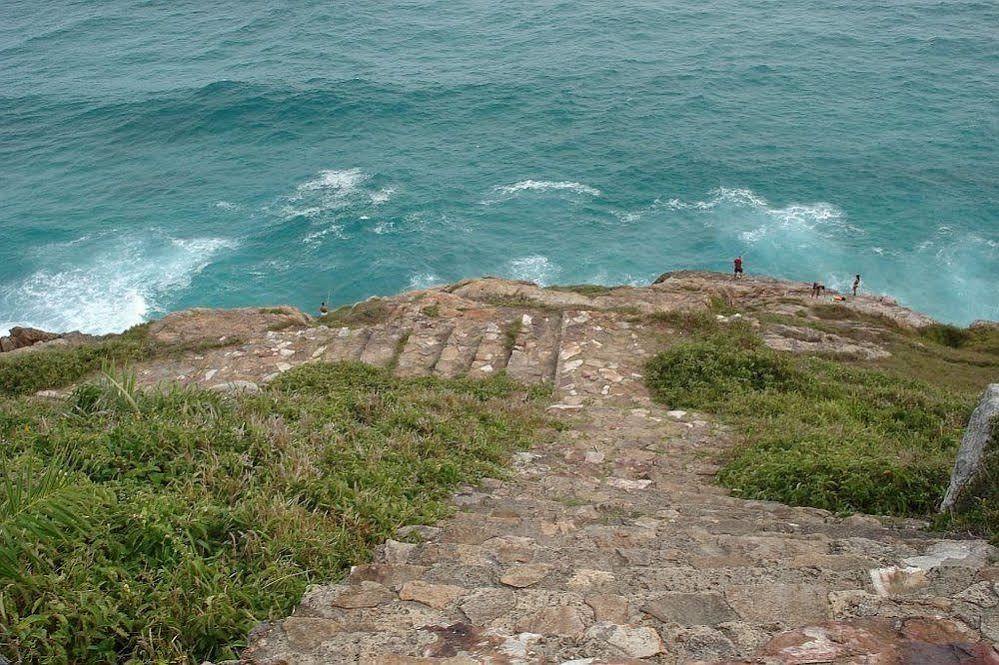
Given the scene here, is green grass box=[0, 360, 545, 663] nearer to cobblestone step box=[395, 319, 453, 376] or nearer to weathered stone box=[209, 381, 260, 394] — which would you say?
weathered stone box=[209, 381, 260, 394]

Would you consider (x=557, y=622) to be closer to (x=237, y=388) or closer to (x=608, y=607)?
(x=608, y=607)

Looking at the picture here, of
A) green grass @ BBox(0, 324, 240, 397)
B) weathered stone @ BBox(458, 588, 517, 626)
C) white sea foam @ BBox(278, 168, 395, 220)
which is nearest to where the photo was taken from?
weathered stone @ BBox(458, 588, 517, 626)

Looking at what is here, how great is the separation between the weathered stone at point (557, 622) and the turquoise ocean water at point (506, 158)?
31700 millimetres

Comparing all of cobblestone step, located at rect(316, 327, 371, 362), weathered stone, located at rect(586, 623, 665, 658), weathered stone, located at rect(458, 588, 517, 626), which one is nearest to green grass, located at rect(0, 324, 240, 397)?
cobblestone step, located at rect(316, 327, 371, 362)

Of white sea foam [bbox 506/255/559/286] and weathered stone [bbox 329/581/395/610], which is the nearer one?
weathered stone [bbox 329/581/395/610]

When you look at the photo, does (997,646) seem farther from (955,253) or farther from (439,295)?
(955,253)

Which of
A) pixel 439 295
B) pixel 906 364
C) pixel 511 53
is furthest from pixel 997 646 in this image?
pixel 511 53

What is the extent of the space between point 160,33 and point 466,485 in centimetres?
7372

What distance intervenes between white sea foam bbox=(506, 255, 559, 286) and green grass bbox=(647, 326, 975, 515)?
20806 mm

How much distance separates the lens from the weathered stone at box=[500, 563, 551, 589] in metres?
5.68

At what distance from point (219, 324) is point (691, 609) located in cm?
1515

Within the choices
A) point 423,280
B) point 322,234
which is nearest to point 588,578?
point 423,280

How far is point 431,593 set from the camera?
5500mm

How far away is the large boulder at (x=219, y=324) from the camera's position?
56.9 ft
